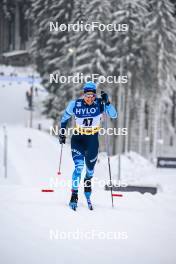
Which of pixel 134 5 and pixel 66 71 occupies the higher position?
pixel 134 5

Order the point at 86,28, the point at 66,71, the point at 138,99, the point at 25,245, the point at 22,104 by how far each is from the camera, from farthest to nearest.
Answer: the point at 22,104
the point at 138,99
the point at 66,71
the point at 86,28
the point at 25,245

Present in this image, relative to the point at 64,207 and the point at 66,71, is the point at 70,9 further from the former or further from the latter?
the point at 64,207

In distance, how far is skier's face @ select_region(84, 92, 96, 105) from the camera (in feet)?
24.8

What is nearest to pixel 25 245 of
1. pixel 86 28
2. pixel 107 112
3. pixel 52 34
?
pixel 107 112

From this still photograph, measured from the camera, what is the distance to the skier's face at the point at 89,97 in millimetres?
7566

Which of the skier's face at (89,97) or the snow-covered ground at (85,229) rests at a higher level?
the skier's face at (89,97)

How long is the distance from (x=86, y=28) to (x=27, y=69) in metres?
42.0

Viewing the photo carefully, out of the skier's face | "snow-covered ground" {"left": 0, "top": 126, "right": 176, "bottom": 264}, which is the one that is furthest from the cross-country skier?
"snow-covered ground" {"left": 0, "top": 126, "right": 176, "bottom": 264}

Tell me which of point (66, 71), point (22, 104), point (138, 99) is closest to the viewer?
point (66, 71)

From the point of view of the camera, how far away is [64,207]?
7.65 m

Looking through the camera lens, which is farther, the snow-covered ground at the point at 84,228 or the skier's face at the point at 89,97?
the skier's face at the point at 89,97

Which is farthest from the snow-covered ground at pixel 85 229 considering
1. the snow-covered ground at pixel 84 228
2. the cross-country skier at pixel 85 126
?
the cross-country skier at pixel 85 126

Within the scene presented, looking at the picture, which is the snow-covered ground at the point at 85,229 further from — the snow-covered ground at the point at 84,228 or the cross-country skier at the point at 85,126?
the cross-country skier at the point at 85,126

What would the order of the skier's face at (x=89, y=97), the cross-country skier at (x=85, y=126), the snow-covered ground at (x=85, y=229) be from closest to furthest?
the snow-covered ground at (x=85, y=229)
the skier's face at (x=89, y=97)
the cross-country skier at (x=85, y=126)
